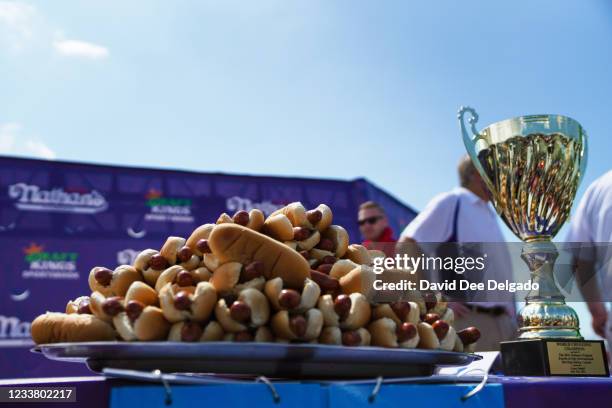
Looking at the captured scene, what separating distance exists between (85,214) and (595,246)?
460 centimetres

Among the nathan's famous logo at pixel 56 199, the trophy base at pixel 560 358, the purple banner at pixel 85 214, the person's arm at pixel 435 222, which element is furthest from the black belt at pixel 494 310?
the nathan's famous logo at pixel 56 199

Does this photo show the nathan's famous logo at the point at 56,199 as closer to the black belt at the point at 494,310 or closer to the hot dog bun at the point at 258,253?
the black belt at the point at 494,310

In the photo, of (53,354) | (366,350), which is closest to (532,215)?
(366,350)

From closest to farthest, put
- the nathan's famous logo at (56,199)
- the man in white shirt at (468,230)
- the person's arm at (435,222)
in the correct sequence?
the man in white shirt at (468,230), the person's arm at (435,222), the nathan's famous logo at (56,199)

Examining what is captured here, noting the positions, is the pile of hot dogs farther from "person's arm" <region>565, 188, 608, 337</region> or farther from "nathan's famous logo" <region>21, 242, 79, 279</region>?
"nathan's famous logo" <region>21, 242, 79, 279</region>

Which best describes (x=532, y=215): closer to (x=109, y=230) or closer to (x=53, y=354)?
(x=53, y=354)

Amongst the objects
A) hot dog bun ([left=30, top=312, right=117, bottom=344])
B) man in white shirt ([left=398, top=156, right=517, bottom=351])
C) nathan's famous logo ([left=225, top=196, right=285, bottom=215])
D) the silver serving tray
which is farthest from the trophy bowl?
nathan's famous logo ([left=225, top=196, right=285, bottom=215])

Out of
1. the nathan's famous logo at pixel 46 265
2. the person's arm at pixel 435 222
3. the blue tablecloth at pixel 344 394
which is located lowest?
the blue tablecloth at pixel 344 394

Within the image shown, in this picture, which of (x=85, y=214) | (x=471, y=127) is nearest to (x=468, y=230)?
(x=471, y=127)

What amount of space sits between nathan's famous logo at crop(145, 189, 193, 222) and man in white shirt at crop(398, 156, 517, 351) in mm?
3332

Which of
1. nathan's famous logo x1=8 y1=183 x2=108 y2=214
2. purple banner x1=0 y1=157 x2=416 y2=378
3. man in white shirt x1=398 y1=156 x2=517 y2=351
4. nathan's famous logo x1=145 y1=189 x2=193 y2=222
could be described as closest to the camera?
man in white shirt x1=398 y1=156 x2=517 y2=351

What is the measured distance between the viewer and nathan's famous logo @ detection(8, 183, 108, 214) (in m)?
5.06

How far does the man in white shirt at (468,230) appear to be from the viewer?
2477 mm

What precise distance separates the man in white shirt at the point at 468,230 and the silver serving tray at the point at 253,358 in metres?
1.82
